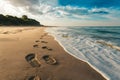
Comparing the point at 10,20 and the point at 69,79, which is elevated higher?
the point at 69,79

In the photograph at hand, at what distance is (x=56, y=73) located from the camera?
378cm

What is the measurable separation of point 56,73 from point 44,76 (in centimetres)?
35

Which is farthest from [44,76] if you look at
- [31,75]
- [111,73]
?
[111,73]

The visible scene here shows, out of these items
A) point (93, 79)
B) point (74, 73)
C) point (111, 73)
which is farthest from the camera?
point (111, 73)

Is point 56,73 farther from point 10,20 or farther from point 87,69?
point 10,20

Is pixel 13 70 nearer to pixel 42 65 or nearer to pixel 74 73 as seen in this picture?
pixel 42 65

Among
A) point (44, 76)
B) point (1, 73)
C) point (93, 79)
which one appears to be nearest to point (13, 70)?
point (1, 73)

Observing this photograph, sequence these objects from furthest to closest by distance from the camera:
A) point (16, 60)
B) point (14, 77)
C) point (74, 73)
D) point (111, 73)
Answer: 1. point (16, 60)
2. point (111, 73)
3. point (74, 73)
4. point (14, 77)

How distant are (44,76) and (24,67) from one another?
2.47ft

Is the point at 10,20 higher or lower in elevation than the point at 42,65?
lower

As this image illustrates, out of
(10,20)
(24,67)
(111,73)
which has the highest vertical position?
(24,67)

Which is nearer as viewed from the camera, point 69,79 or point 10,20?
point 69,79

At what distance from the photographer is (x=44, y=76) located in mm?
3557

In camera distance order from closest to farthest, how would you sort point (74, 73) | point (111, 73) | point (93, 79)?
point (93, 79), point (74, 73), point (111, 73)
